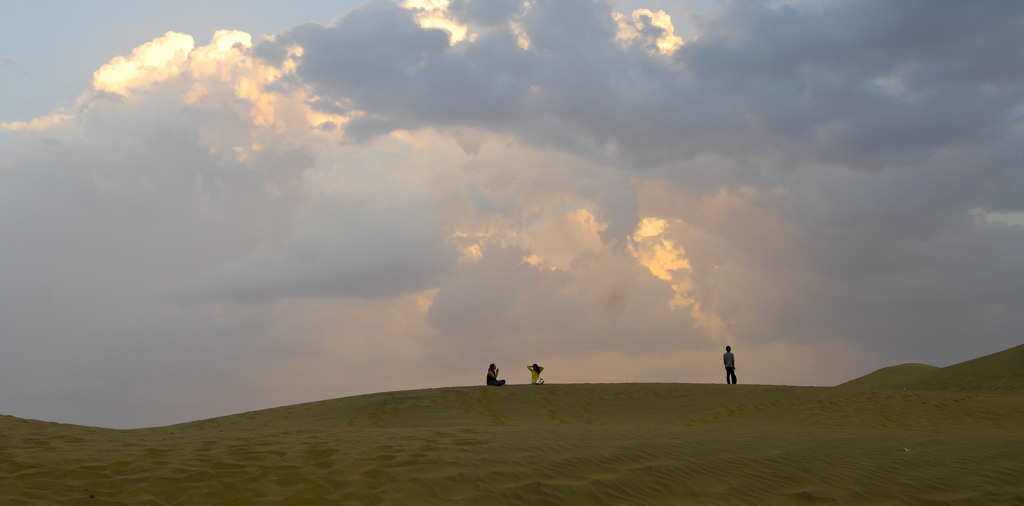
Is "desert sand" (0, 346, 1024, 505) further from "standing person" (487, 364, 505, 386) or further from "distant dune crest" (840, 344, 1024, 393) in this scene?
"distant dune crest" (840, 344, 1024, 393)

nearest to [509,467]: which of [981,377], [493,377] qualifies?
[493,377]

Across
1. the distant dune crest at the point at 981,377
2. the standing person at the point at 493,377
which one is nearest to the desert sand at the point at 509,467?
the standing person at the point at 493,377

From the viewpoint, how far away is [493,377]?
2556 cm

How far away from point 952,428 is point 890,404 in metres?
3.02

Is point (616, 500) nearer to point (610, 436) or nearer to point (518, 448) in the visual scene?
point (518, 448)

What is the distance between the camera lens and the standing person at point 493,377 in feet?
83.3

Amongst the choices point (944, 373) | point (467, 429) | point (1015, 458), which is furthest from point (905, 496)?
point (944, 373)

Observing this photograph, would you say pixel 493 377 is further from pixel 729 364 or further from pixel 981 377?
pixel 981 377

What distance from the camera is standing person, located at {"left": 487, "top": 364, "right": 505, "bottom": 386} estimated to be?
25391mm

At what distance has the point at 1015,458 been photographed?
998cm

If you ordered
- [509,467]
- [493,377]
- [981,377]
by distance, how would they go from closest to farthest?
1. [509,467]
2. [493,377]
3. [981,377]

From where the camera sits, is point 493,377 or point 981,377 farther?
point 981,377

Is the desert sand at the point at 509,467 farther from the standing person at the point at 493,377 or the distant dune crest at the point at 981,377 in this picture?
the distant dune crest at the point at 981,377

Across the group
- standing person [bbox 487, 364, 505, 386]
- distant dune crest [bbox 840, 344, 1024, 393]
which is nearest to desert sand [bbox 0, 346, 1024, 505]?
standing person [bbox 487, 364, 505, 386]
